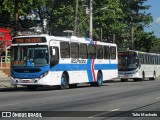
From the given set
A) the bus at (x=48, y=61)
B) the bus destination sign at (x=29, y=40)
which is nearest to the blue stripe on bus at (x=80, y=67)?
the bus at (x=48, y=61)

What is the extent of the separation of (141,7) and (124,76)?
3905 cm

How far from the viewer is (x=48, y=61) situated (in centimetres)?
2755

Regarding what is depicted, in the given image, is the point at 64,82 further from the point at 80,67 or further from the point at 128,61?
the point at 128,61

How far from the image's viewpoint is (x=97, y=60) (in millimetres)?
34375

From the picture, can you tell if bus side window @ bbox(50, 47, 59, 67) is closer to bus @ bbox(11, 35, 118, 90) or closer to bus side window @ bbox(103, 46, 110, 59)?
bus @ bbox(11, 35, 118, 90)

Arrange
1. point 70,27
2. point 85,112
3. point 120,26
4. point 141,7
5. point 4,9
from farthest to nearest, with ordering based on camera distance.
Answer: point 141,7 → point 120,26 → point 70,27 → point 4,9 → point 85,112

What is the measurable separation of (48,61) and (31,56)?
3.32ft

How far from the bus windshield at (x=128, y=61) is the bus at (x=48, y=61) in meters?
15.4

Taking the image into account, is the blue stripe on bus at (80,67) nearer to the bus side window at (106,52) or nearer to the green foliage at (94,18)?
the bus side window at (106,52)

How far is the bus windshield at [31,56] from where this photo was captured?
2752 centimetres

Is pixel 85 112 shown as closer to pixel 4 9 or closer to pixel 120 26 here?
pixel 4 9

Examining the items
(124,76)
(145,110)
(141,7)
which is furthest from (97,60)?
(141,7)

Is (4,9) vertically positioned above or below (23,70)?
above

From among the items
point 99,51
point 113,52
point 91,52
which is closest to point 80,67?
point 91,52
